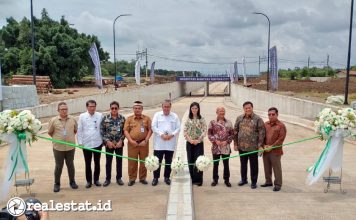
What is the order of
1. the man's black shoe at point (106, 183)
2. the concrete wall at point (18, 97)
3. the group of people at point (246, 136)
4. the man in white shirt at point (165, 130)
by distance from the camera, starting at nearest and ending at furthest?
1. the group of people at point (246, 136)
2. the man in white shirt at point (165, 130)
3. the man's black shoe at point (106, 183)
4. the concrete wall at point (18, 97)

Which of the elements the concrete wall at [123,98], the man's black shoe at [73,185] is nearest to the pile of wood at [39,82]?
the concrete wall at [123,98]

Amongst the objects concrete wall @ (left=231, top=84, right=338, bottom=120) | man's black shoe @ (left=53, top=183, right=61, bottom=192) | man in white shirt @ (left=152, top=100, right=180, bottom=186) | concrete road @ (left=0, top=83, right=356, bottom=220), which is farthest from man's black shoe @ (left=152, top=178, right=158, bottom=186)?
concrete wall @ (left=231, top=84, right=338, bottom=120)

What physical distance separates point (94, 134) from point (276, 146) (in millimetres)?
3394

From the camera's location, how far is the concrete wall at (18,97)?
1798cm

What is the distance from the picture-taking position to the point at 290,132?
54.7ft

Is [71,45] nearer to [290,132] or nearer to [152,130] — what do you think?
[290,132]

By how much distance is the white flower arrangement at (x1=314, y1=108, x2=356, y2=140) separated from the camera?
7.04 m

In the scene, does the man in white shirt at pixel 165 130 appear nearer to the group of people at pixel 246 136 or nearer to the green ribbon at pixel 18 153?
the group of people at pixel 246 136

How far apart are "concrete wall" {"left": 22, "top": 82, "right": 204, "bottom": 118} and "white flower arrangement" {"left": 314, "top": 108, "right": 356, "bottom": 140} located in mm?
13275

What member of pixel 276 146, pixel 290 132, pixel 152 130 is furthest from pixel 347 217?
pixel 290 132

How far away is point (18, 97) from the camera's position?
18484mm

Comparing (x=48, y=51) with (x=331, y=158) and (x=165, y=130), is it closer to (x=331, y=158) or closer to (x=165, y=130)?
Result: (x=165, y=130)

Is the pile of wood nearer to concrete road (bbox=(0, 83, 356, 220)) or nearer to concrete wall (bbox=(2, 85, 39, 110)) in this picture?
concrete wall (bbox=(2, 85, 39, 110))

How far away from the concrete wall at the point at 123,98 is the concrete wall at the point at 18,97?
0.96 metres
